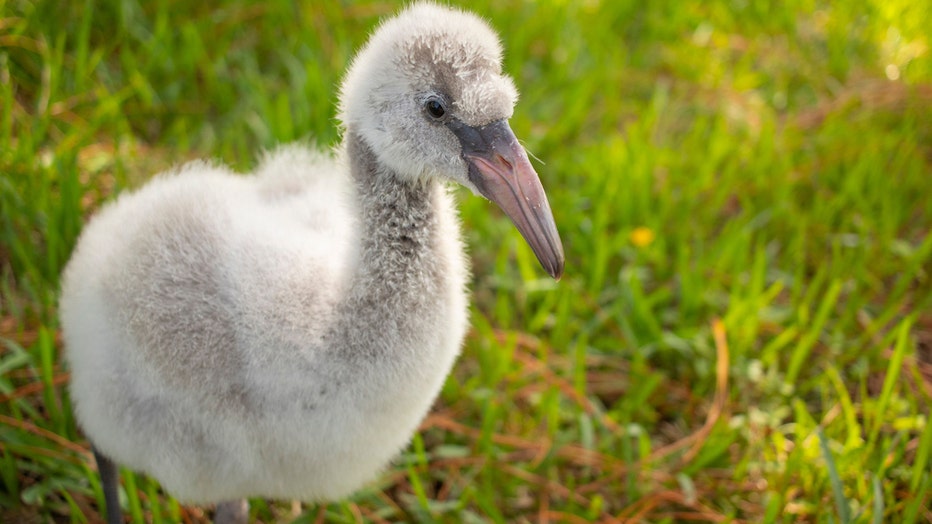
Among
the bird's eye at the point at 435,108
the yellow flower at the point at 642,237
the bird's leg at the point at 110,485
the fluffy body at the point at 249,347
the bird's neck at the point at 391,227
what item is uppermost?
the yellow flower at the point at 642,237

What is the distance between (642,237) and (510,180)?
1.48 m

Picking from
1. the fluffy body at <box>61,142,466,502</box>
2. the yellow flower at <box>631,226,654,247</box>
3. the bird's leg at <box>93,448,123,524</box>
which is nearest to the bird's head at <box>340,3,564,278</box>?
the fluffy body at <box>61,142,466,502</box>

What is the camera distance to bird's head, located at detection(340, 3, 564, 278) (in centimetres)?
166

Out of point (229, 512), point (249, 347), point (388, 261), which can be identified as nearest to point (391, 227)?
point (388, 261)

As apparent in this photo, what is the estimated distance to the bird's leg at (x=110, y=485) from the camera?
2020 millimetres

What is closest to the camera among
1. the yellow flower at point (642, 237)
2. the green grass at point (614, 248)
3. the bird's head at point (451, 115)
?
the bird's head at point (451, 115)

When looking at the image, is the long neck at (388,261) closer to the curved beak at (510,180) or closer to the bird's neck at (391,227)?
the bird's neck at (391,227)

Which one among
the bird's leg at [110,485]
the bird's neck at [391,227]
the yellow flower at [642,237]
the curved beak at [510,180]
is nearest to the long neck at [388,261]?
the bird's neck at [391,227]

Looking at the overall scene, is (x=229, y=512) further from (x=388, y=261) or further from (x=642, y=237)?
(x=642, y=237)

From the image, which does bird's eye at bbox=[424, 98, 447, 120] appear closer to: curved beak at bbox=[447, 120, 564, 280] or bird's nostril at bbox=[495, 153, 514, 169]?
curved beak at bbox=[447, 120, 564, 280]

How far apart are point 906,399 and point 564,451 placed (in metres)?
1.14

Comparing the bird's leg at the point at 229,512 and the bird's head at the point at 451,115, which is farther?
the bird's leg at the point at 229,512

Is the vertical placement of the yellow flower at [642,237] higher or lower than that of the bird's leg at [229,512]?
higher

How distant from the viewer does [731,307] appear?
2.76m
